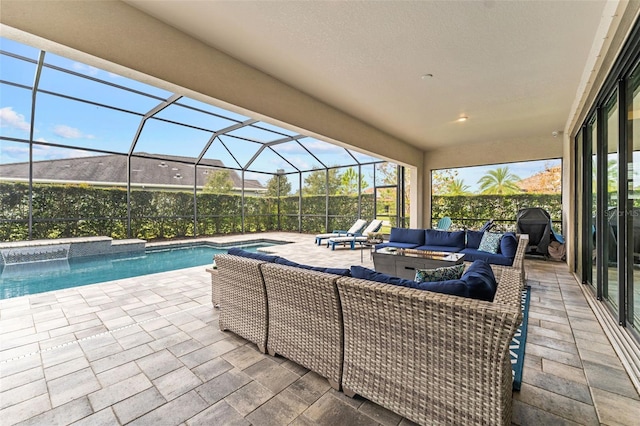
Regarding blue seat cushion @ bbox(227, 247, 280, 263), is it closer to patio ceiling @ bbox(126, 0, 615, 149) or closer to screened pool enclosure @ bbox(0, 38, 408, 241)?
patio ceiling @ bbox(126, 0, 615, 149)

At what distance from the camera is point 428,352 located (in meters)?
1.56

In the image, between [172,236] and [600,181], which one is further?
[172,236]

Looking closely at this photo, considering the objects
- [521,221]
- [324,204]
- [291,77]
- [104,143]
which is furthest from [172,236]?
[521,221]

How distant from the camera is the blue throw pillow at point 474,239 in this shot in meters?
5.44

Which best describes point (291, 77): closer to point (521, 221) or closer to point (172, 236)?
point (521, 221)

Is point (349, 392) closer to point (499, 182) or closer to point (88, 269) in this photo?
point (88, 269)

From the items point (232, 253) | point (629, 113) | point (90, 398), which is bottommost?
point (90, 398)

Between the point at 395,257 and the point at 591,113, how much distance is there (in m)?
3.26

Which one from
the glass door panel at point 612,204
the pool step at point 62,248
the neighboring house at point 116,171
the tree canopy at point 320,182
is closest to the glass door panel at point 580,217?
the glass door panel at point 612,204

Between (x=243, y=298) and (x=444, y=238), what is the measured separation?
464 cm

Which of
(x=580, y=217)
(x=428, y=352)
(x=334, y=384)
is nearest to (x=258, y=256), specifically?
(x=334, y=384)

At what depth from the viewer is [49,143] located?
694 centimetres

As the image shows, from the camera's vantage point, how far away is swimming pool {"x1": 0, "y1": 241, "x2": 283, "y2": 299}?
484 centimetres

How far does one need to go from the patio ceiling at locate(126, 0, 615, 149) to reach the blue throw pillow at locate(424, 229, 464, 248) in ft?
7.86
